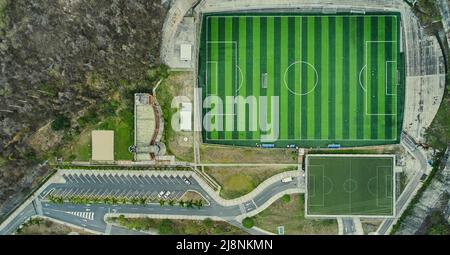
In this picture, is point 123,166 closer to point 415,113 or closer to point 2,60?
point 2,60

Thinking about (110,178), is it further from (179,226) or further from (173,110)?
(173,110)

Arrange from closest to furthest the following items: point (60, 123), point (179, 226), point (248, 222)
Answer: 1. point (60, 123)
2. point (248, 222)
3. point (179, 226)

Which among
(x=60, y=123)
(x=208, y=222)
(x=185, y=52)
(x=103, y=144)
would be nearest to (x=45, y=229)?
(x=103, y=144)

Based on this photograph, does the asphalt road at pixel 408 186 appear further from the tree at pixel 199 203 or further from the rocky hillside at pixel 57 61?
the rocky hillside at pixel 57 61

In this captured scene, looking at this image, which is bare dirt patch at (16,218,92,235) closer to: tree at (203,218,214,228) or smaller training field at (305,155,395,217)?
tree at (203,218,214,228)

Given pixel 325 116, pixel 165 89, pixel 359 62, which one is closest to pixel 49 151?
pixel 165 89

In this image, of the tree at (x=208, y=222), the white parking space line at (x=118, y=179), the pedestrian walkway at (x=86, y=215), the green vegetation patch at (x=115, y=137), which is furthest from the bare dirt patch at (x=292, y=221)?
the pedestrian walkway at (x=86, y=215)
